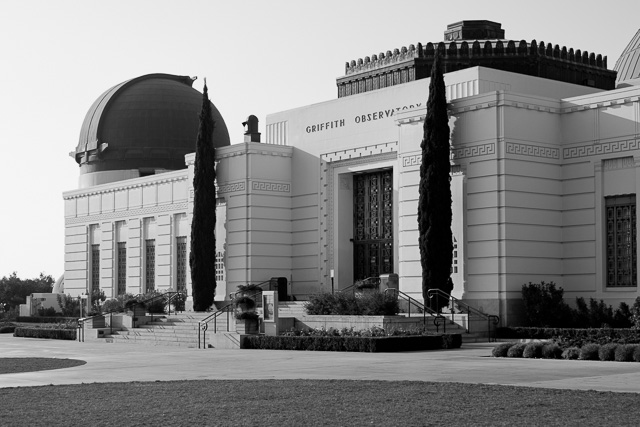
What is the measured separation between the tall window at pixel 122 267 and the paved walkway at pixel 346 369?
2532 centimetres

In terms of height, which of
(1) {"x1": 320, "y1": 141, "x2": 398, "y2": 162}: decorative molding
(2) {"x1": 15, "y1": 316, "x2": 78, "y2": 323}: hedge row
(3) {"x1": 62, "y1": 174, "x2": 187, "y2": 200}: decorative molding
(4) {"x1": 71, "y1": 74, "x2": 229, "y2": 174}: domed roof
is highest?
(4) {"x1": 71, "y1": 74, "x2": 229, "y2": 174}: domed roof

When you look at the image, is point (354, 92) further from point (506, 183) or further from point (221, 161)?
point (506, 183)

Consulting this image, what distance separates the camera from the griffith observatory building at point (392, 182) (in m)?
35.2

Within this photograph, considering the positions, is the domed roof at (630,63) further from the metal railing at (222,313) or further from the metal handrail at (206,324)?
the metal handrail at (206,324)

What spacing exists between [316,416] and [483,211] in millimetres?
22565

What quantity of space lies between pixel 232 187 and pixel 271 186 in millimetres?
1743

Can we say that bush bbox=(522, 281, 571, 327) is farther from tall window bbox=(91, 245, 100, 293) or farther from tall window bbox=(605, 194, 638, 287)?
tall window bbox=(91, 245, 100, 293)

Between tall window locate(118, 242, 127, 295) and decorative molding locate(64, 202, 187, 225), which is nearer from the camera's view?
decorative molding locate(64, 202, 187, 225)

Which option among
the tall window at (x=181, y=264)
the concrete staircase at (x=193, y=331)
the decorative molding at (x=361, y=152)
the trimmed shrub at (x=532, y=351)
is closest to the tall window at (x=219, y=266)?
the concrete staircase at (x=193, y=331)

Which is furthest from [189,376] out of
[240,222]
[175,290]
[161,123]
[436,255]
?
[161,123]

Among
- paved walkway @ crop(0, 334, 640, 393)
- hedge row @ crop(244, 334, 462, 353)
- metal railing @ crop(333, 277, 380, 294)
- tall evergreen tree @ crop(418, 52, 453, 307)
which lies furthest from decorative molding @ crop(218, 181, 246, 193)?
paved walkway @ crop(0, 334, 640, 393)

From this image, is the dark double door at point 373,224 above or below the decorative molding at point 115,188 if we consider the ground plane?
below

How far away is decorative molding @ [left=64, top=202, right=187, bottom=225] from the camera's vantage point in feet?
171

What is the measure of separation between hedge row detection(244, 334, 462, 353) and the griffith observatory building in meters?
5.71
